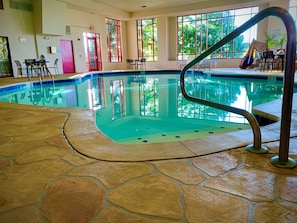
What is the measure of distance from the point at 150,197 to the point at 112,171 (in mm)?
388

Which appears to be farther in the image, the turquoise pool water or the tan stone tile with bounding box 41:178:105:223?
the turquoise pool water

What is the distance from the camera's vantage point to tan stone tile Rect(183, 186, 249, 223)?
3.31 feet

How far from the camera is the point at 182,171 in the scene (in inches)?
56.9

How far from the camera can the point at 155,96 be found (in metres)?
6.29

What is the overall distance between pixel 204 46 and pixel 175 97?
368 inches

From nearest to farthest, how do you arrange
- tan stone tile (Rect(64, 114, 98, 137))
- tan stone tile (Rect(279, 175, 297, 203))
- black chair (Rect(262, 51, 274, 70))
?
tan stone tile (Rect(279, 175, 297, 203))
tan stone tile (Rect(64, 114, 98, 137))
black chair (Rect(262, 51, 274, 70))

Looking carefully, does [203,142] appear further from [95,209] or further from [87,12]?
[87,12]

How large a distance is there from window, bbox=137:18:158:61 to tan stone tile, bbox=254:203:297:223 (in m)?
15.0

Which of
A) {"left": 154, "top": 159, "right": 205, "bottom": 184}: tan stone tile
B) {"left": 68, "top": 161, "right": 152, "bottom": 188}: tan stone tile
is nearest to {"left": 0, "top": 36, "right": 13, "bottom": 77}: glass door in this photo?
{"left": 68, "top": 161, "right": 152, "bottom": 188}: tan stone tile

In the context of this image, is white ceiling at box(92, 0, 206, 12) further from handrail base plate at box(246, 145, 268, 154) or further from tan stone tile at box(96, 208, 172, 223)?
tan stone tile at box(96, 208, 172, 223)

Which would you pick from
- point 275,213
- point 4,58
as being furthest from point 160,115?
point 4,58

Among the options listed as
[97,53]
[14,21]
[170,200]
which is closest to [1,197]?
[170,200]

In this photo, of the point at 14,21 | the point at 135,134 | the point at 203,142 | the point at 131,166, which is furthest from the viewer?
the point at 14,21

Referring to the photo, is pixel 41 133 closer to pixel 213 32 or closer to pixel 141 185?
pixel 141 185
